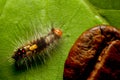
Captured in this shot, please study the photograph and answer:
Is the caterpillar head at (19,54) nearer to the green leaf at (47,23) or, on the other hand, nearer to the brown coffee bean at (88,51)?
the green leaf at (47,23)

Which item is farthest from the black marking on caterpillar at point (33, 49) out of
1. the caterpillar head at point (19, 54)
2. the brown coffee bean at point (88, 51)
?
the brown coffee bean at point (88, 51)

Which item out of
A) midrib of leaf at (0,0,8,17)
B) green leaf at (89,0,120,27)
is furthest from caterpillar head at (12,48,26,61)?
green leaf at (89,0,120,27)

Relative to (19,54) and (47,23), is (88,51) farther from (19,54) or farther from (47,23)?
(19,54)

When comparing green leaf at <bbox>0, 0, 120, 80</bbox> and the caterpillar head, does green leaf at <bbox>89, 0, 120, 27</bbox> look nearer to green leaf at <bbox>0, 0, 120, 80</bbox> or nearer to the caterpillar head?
green leaf at <bbox>0, 0, 120, 80</bbox>

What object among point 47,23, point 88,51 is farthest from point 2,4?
point 88,51
